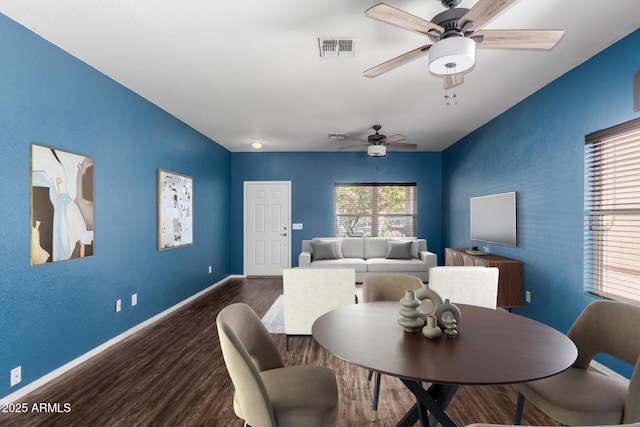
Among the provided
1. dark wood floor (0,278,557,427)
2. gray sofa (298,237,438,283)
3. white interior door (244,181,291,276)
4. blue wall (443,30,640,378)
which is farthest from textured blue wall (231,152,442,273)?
dark wood floor (0,278,557,427)

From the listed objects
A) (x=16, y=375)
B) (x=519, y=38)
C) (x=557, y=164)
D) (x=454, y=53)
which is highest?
(x=519, y=38)

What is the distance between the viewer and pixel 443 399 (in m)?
1.61

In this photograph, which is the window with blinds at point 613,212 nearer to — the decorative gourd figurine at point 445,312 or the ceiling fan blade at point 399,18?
the ceiling fan blade at point 399,18

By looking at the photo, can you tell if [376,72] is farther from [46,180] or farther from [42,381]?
[42,381]

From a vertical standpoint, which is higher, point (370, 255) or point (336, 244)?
point (336, 244)

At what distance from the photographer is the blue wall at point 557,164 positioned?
270 cm

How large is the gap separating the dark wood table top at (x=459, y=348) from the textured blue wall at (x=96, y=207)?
7.38ft

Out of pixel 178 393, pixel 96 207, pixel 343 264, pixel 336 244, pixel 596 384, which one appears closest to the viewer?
pixel 596 384

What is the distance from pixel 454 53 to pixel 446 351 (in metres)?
1.57

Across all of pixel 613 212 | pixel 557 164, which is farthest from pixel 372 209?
pixel 613 212

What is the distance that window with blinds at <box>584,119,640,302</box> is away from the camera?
2.52 meters

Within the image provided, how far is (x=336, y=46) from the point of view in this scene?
8.66 ft

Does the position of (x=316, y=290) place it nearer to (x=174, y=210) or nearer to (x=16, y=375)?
(x=16, y=375)

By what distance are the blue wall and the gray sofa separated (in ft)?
5.23
